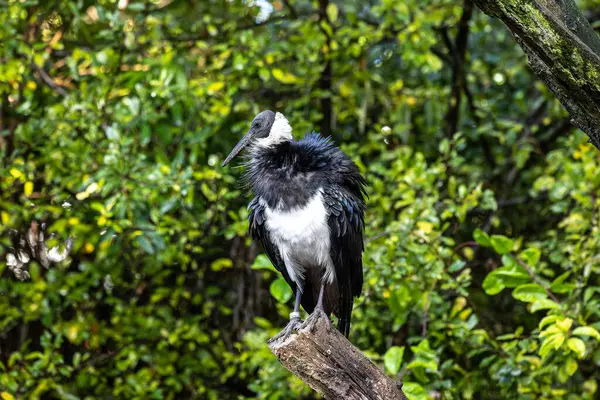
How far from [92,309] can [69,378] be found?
72cm

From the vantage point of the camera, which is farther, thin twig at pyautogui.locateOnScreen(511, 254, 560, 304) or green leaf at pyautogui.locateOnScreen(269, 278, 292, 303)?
green leaf at pyautogui.locateOnScreen(269, 278, 292, 303)

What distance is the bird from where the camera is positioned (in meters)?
4.51

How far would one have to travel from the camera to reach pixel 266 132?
4828mm

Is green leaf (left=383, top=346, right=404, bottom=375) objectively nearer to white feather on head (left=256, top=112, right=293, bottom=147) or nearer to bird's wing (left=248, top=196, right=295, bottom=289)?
bird's wing (left=248, top=196, right=295, bottom=289)

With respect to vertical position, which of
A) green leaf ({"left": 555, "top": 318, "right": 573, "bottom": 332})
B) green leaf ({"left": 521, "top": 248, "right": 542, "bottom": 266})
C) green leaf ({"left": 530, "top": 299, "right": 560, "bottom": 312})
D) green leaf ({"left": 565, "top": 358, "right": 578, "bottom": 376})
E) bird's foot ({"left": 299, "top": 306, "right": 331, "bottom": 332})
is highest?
green leaf ({"left": 521, "top": 248, "right": 542, "bottom": 266})

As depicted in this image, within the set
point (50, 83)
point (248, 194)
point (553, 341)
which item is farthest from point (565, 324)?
point (50, 83)

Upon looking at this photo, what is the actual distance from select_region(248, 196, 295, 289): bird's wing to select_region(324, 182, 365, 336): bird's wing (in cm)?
36

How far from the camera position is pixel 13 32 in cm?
611

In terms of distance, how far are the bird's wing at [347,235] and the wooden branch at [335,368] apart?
3.22 feet

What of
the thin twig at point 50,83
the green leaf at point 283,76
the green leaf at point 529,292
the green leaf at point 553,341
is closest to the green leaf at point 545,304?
the green leaf at point 529,292

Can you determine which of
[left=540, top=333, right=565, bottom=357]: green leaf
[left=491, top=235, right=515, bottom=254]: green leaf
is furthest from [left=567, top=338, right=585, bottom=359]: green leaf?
[left=491, top=235, right=515, bottom=254]: green leaf

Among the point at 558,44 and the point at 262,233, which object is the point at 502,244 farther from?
the point at 558,44

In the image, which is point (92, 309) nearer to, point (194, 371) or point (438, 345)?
point (194, 371)

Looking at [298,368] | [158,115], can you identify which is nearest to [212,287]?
[158,115]
